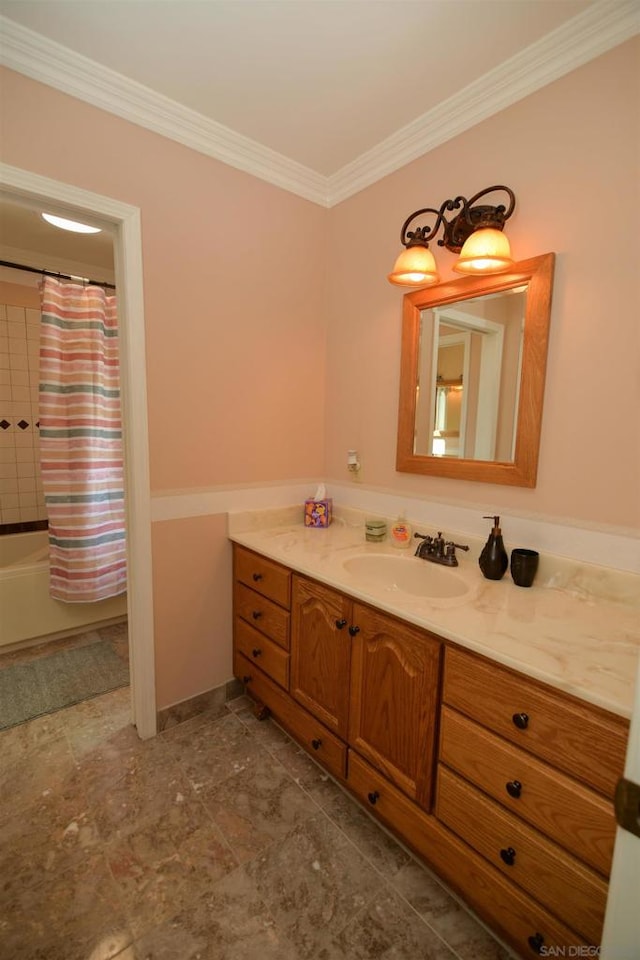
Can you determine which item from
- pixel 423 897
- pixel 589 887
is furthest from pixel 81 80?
pixel 423 897

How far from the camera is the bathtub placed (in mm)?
2311

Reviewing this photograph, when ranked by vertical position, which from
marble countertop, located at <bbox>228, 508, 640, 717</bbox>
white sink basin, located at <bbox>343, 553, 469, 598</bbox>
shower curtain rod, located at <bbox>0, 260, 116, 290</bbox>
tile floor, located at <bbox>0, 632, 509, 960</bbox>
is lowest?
tile floor, located at <bbox>0, 632, 509, 960</bbox>

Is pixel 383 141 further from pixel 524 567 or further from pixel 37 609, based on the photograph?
pixel 37 609

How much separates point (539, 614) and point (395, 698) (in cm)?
48

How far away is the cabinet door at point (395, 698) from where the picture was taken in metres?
1.13

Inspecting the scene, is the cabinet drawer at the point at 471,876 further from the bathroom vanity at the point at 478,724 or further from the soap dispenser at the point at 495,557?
the soap dispenser at the point at 495,557

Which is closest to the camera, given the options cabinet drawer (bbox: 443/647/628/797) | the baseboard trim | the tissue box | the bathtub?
cabinet drawer (bbox: 443/647/628/797)

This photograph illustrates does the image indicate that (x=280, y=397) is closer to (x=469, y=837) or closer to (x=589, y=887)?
(x=469, y=837)

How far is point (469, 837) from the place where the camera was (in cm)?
106

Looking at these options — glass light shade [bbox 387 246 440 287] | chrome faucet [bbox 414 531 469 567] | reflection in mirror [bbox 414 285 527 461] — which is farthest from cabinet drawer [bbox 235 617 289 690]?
glass light shade [bbox 387 246 440 287]

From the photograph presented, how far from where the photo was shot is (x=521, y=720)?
0.92 metres

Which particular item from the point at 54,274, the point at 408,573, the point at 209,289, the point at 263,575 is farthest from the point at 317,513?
the point at 54,274

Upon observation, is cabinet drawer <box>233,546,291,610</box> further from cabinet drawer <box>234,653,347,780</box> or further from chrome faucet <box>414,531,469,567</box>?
chrome faucet <box>414,531,469,567</box>

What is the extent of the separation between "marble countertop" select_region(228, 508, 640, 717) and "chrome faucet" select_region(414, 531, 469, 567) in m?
0.03
